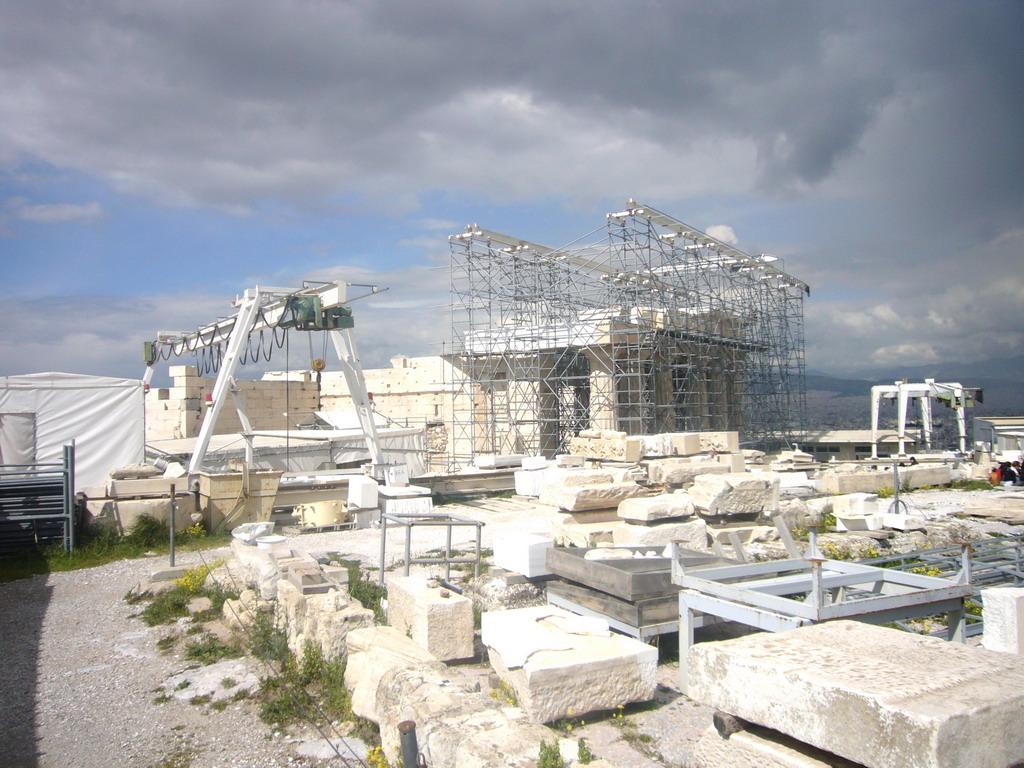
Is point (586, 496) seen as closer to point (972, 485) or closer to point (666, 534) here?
point (666, 534)

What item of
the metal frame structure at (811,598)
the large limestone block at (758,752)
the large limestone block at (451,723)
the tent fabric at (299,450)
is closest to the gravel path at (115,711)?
the large limestone block at (451,723)

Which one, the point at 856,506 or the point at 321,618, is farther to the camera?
the point at 856,506

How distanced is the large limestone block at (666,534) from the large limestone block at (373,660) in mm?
3968

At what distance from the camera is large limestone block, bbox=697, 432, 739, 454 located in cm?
2017

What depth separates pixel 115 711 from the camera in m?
5.02

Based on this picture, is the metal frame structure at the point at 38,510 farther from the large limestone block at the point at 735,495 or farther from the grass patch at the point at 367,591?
the large limestone block at the point at 735,495

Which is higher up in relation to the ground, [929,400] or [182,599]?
[929,400]

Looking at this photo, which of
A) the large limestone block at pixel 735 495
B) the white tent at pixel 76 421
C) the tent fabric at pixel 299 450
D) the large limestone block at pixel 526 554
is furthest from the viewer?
the tent fabric at pixel 299 450

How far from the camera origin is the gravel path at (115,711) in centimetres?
436

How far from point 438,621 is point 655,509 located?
13.7 ft

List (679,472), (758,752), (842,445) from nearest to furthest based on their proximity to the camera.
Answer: (758,752) → (679,472) → (842,445)

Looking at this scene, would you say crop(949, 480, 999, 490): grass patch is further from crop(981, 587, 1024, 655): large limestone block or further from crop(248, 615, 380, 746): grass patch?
crop(248, 615, 380, 746): grass patch

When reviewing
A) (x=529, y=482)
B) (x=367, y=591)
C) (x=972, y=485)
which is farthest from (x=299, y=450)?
(x=972, y=485)

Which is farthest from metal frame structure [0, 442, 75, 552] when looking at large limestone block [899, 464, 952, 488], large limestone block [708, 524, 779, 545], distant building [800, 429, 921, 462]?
distant building [800, 429, 921, 462]
